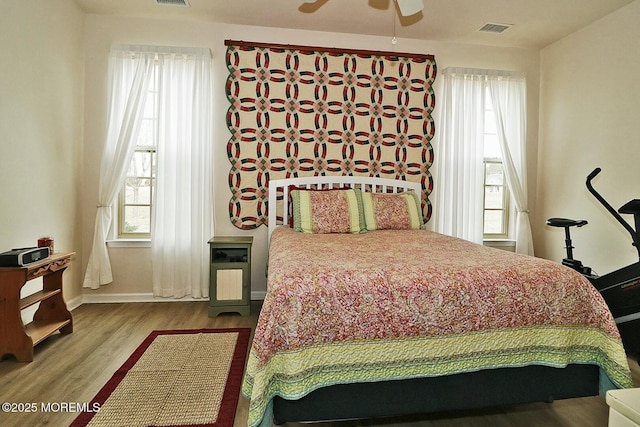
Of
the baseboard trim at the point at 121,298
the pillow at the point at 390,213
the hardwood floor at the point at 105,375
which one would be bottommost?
the hardwood floor at the point at 105,375

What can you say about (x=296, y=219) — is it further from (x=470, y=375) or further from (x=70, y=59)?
(x=70, y=59)

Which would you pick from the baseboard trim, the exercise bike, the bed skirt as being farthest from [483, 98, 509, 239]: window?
the baseboard trim

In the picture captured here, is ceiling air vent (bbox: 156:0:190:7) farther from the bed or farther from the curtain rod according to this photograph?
the bed

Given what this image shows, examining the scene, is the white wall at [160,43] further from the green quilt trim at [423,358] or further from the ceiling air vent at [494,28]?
the green quilt trim at [423,358]

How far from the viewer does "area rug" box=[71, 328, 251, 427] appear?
173 centimetres

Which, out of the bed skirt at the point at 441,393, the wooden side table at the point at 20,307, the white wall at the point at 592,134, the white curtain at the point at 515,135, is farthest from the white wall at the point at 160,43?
the bed skirt at the point at 441,393

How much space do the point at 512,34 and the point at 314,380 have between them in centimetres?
404

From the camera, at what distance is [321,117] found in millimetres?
3811

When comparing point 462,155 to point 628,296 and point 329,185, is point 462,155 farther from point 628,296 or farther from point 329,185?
point 628,296

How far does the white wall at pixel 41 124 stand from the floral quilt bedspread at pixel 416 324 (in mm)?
2224

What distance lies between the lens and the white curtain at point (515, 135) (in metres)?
3.98

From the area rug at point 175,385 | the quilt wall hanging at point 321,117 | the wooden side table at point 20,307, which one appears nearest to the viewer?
the area rug at point 175,385

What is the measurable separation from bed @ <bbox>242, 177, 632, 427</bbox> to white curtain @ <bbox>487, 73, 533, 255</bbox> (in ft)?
8.20

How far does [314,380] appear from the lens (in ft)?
4.70
